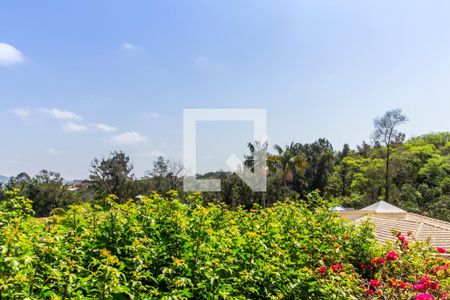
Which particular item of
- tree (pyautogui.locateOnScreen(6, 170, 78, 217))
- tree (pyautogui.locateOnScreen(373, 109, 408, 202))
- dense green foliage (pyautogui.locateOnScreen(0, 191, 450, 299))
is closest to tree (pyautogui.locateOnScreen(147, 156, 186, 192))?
tree (pyautogui.locateOnScreen(6, 170, 78, 217))

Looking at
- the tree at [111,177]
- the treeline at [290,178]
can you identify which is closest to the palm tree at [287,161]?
the treeline at [290,178]

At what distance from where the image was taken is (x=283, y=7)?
27.2 ft

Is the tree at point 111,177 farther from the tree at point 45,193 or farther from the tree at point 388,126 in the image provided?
the tree at point 388,126

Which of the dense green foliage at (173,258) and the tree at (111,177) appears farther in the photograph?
the tree at (111,177)

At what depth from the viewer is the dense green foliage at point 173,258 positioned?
64.1 inches

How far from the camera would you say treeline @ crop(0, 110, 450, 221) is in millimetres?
21781

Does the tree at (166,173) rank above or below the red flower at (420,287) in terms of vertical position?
above

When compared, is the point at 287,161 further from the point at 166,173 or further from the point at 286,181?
the point at 166,173

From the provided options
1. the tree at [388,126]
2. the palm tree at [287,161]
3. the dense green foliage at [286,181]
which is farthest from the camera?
→ the tree at [388,126]

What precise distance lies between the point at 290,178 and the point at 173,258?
24630mm

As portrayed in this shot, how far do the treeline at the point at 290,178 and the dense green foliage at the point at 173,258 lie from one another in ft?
60.2

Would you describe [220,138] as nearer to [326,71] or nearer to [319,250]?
[326,71]

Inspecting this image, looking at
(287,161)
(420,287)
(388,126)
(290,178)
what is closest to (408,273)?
(420,287)

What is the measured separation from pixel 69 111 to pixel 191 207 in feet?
56.4
